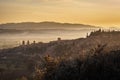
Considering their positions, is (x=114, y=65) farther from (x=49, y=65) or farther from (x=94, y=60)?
(x=49, y=65)

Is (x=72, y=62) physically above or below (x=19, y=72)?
above

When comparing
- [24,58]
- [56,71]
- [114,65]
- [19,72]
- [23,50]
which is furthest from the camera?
[23,50]

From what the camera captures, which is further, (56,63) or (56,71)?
(56,63)

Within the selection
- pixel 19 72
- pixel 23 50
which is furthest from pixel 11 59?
pixel 19 72

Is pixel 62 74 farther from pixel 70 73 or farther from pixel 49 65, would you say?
pixel 49 65

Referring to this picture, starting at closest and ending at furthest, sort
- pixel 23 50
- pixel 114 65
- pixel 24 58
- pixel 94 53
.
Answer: pixel 114 65 → pixel 94 53 → pixel 24 58 → pixel 23 50

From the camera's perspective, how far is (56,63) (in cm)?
2398

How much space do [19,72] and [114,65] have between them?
64.2m

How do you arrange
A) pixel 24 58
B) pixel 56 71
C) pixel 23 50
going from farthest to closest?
pixel 23 50
pixel 24 58
pixel 56 71

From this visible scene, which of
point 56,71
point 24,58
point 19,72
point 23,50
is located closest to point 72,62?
point 56,71

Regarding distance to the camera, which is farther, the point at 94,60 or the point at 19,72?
the point at 19,72

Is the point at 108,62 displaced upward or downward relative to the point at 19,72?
upward

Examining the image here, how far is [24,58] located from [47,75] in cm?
8223

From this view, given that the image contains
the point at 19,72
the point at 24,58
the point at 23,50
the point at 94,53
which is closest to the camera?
the point at 94,53
